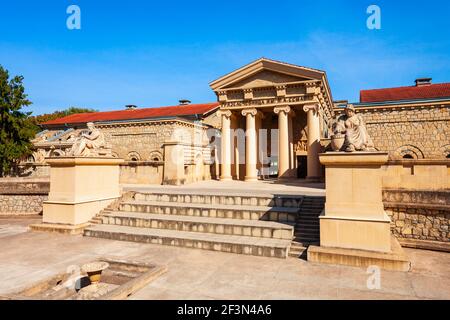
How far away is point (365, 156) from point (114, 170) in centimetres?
918

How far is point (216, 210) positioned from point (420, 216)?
614cm

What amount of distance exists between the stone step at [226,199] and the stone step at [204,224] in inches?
39.1

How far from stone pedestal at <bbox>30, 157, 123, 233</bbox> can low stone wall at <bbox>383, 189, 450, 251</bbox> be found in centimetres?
1008

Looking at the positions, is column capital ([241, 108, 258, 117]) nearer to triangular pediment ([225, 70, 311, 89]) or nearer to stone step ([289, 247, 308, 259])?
triangular pediment ([225, 70, 311, 89])

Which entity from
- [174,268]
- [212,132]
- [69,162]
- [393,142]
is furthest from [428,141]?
[69,162]

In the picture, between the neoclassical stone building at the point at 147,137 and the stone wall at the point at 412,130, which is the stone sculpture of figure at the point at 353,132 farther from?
the stone wall at the point at 412,130

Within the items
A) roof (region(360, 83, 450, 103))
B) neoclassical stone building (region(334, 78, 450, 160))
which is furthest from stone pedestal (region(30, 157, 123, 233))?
roof (region(360, 83, 450, 103))

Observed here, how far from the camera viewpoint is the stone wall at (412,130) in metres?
18.0

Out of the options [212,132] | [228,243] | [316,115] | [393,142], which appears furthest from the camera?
[212,132]

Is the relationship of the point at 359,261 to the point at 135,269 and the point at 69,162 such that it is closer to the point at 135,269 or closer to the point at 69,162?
the point at 135,269

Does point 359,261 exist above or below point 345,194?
below

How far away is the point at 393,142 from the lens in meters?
19.2

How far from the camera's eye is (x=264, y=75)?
1853cm

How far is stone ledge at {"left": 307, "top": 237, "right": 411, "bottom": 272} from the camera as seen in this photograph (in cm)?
554
